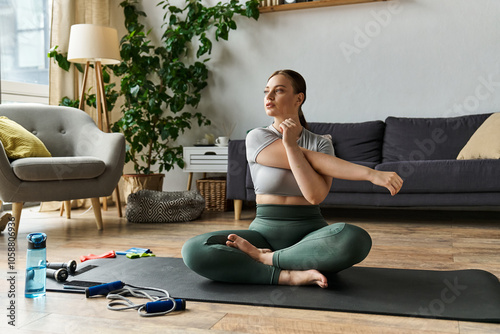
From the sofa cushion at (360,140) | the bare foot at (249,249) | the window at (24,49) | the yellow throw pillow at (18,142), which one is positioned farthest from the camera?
the window at (24,49)

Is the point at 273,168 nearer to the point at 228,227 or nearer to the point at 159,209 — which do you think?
the point at 228,227

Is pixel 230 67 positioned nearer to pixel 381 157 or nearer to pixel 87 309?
pixel 381 157

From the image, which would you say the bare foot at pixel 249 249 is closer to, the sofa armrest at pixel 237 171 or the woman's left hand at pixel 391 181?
the woman's left hand at pixel 391 181

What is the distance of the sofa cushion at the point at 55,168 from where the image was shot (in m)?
2.83

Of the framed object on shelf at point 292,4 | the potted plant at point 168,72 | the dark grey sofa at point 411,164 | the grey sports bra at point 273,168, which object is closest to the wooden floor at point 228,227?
the dark grey sofa at point 411,164

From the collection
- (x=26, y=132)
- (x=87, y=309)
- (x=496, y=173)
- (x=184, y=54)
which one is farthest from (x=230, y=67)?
(x=87, y=309)

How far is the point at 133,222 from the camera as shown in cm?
356

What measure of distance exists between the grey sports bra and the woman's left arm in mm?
82

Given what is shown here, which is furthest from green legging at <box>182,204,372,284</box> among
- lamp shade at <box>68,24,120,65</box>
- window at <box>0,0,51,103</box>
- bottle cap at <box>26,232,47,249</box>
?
window at <box>0,0,51,103</box>

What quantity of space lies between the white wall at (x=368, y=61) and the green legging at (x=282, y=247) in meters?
2.62

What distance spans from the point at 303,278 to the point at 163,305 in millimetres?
494

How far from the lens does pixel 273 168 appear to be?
1.85m

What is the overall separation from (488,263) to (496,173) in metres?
1.17

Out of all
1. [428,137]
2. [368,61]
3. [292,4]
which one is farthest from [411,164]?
[292,4]
